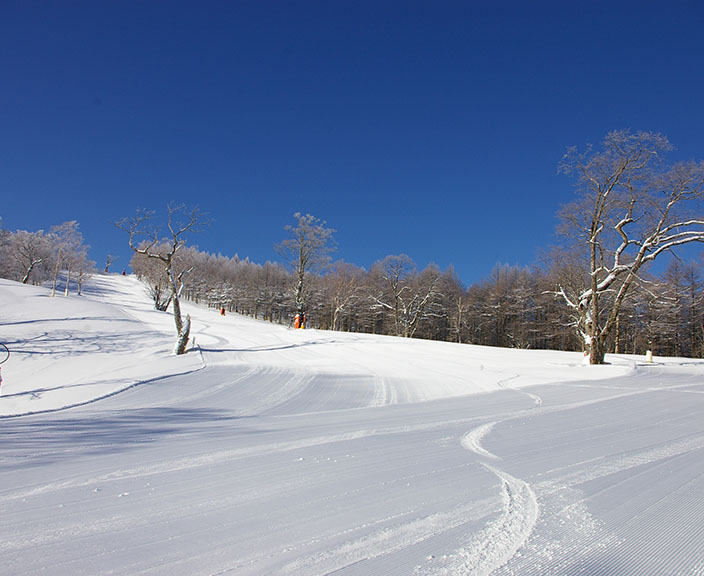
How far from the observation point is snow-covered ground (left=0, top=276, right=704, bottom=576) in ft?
6.48

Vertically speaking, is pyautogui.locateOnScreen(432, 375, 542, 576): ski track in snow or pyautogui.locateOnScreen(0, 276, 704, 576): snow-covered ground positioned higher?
Result: pyautogui.locateOnScreen(432, 375, 542, 576): ski track in snow

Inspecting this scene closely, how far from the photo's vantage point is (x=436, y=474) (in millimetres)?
3158

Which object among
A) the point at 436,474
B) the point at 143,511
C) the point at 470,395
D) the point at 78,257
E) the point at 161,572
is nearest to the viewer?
the point at 161,572

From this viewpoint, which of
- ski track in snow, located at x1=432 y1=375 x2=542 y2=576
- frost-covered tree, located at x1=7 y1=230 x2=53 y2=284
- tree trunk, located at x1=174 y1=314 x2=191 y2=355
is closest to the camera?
ski track in snow, located at x1=432 y1=375 x2=542 y2=576

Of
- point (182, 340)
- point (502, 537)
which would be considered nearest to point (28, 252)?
point (182, 340)

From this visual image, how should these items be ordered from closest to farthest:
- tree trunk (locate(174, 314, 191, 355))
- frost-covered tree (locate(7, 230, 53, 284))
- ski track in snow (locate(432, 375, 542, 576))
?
ski track in snow (locate(432, 375, 542, 576)), tree trunk (locate(174, 314, 191, 355)), frost-covered tree (locate(7, 230, 53, 284))

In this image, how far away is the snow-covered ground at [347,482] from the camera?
197cm

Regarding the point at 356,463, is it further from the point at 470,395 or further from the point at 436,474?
the point at 470,395

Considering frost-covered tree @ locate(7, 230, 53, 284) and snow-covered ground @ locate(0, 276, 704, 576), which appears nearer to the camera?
snow-covered ground @ locate(0, 276, 704, 576)

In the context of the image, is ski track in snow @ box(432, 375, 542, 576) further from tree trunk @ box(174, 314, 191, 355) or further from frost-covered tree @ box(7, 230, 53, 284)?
frost-covered tree @ box(7, 230, 53, 284)

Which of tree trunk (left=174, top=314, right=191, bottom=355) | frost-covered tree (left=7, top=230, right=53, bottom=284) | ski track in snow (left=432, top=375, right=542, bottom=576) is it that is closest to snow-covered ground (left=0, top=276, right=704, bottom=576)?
ski track in snow (left=432, top=375, right=542, bottom=576)

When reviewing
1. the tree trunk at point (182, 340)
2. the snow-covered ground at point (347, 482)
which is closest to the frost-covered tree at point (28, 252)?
the tree trunk at point (182, 340)

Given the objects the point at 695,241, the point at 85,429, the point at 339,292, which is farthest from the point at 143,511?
the point at 339,292

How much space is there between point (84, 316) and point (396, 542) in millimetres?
24448
